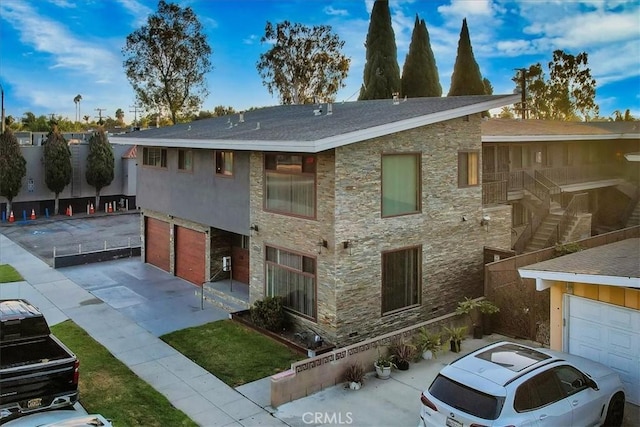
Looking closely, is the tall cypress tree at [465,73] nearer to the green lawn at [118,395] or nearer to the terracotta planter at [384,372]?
the terracotta planter at [384,372]

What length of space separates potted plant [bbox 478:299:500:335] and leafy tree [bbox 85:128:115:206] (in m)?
34.3

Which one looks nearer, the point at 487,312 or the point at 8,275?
the point at 487,312

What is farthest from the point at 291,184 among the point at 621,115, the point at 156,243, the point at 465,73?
the point at 621,115

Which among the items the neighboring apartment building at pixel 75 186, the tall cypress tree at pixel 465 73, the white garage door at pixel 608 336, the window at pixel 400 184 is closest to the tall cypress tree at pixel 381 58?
the tall cypress tree at pixel 465 73

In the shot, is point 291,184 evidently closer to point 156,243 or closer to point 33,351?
point 33,351

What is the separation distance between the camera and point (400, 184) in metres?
15.2

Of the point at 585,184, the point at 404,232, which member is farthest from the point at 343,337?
the point at 585,184

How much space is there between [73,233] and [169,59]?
1948 cm

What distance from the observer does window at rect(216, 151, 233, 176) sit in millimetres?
18211

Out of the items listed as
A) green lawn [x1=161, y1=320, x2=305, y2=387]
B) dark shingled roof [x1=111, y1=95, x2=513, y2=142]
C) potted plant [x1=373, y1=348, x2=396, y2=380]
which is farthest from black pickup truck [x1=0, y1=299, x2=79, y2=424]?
dark shingled roof [x1=111, y1=95, x2=513, y2=142]

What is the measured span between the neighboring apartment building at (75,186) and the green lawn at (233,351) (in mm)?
28540

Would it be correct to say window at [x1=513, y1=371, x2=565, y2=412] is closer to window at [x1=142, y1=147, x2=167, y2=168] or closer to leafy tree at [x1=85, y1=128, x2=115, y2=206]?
window at [x1=142, y1=147, x2=167, y2=168]

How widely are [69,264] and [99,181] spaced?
63.1 ft

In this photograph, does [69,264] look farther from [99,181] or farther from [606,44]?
[606,44]
